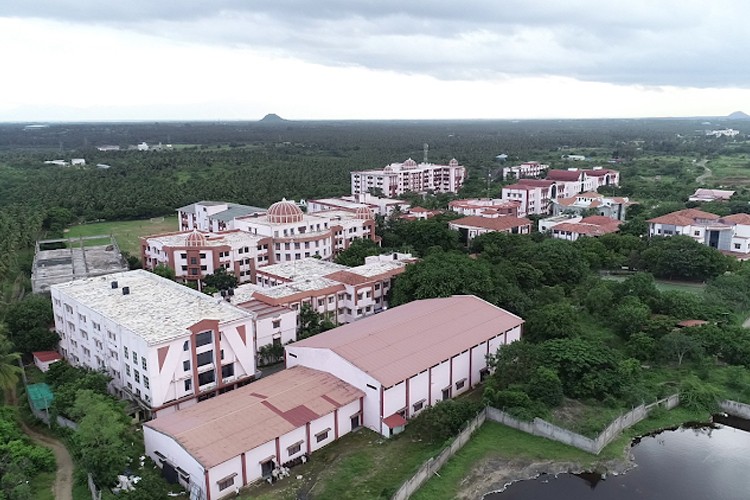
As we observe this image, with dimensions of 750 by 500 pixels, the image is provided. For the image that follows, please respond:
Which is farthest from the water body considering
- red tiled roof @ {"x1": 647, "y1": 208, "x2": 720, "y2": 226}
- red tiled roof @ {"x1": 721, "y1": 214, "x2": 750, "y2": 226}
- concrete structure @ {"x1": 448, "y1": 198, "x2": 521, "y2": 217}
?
concrete structure @ {"x1": 448, "y1": 198, "x2": 521, "y2": 217}

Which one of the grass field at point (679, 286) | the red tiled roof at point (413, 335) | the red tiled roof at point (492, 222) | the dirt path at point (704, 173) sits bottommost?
the grass field at point (679, 286)

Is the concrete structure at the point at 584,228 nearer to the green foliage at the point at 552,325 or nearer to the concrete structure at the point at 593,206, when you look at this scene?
the concrete structure at the point at 593,206

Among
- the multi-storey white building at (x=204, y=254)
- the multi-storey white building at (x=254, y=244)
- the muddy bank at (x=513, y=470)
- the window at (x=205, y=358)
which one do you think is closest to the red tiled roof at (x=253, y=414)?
the window at (x=205, y=358)

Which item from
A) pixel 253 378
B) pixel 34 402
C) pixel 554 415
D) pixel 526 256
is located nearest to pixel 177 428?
pixel 253 378

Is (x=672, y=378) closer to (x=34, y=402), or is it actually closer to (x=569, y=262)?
(x=569, y=262)

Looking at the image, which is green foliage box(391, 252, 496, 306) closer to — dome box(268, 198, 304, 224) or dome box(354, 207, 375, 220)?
dome box(268, 198, 304, 224)

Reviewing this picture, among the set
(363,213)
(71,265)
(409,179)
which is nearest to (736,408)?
(363,213)

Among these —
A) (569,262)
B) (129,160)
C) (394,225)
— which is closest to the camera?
(569,262)
